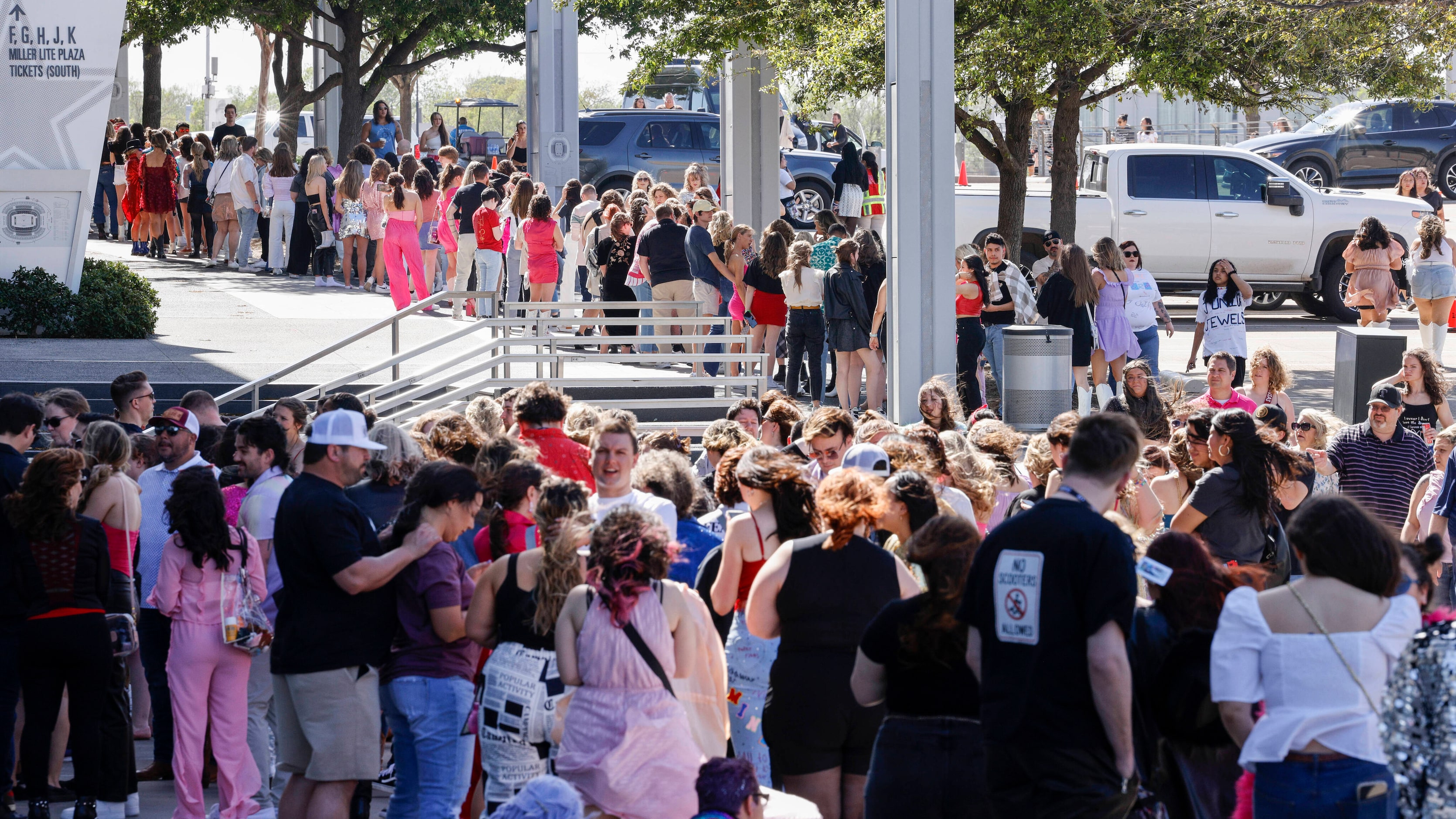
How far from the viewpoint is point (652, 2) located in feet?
59.0

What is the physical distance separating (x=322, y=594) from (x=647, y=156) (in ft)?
68.8

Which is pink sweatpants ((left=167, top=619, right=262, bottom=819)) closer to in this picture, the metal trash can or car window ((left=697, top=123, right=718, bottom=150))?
the metal trash can

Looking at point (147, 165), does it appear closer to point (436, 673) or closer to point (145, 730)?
point (145, 730)

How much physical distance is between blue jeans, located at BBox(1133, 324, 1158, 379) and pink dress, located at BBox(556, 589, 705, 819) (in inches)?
426

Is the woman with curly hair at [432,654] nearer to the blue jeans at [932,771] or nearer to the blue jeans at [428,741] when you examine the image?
the blue jeans at [428,741]

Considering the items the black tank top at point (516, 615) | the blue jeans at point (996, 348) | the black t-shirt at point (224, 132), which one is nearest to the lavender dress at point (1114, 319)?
the blue jeans at point (996, 348)

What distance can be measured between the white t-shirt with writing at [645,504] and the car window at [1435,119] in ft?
80.0

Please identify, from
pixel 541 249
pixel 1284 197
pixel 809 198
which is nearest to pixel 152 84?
pixel 809 198

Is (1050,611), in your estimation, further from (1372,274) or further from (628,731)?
(1372,274)

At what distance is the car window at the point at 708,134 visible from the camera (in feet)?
87.5

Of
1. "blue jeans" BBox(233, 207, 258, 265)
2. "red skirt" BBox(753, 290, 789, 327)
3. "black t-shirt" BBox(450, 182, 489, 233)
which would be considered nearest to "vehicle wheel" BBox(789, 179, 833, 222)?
"blue jeans" BBox(233, 207, 258, 265)

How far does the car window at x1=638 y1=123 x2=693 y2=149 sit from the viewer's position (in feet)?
84.7

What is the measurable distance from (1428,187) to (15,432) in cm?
2015

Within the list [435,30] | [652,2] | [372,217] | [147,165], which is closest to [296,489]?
[652,2]
